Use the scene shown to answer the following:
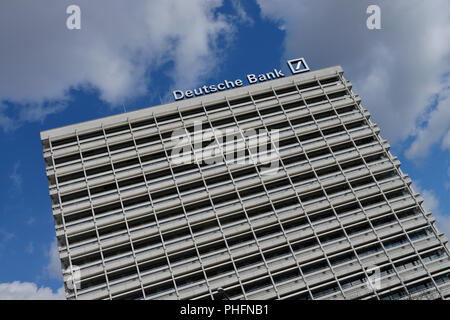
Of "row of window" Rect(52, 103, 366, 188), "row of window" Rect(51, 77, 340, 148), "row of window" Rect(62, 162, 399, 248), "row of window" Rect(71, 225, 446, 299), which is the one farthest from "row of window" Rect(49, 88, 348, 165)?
"row of window" Rect(71, 225, 446, 299)

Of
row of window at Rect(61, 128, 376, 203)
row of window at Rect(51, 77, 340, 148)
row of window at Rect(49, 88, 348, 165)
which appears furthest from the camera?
row of window at Rect(51, 77, 340, 148)

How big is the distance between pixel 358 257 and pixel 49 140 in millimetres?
56749

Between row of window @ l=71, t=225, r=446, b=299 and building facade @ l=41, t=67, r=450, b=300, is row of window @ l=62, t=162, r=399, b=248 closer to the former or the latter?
building facade @ l=41, t=67, r=450, b=300

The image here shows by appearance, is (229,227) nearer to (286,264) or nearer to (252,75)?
(286,264)

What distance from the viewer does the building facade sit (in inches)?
2309

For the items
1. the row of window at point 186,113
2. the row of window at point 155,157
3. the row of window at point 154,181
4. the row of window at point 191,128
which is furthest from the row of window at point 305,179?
the row of window at point 186,113

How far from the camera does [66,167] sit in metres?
69.2

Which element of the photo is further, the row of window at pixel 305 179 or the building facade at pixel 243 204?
the row of window at pixel 305 179

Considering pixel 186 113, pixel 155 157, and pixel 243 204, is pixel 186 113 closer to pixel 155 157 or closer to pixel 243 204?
pixel 155 157

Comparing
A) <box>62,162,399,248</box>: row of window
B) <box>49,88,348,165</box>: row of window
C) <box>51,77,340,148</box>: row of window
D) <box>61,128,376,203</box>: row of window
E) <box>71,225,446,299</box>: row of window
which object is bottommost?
<box>71,225,446,299</box>: row of window

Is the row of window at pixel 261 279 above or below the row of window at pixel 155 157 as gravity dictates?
below

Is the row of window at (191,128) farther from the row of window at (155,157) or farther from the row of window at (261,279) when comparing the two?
the row of window at (261,279)

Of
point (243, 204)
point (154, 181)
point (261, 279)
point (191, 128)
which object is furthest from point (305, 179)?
point (154, 181)

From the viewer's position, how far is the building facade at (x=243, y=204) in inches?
2309
